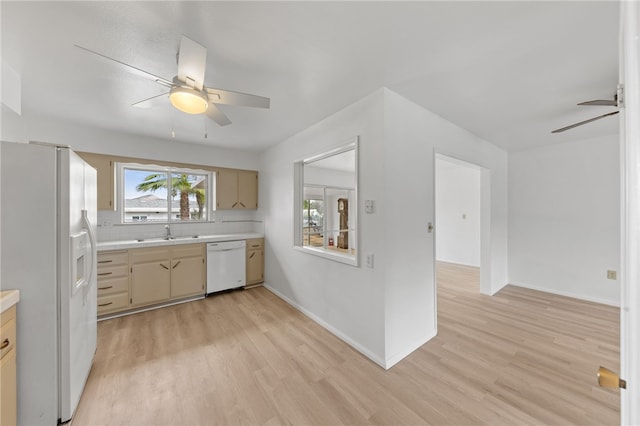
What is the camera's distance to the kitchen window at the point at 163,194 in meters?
3.64

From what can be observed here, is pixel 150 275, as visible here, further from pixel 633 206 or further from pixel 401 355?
pixel 633 206

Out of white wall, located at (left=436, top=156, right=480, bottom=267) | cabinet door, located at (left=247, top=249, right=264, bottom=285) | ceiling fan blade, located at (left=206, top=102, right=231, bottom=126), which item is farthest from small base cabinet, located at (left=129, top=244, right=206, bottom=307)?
white wall, located at (left=436, top=156, right=480, bottom=267)

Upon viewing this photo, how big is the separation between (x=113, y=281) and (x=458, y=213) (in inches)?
272

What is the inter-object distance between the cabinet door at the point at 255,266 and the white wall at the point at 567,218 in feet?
14.8

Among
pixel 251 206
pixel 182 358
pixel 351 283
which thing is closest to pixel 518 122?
pixel 351 283

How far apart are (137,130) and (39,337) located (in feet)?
9.20

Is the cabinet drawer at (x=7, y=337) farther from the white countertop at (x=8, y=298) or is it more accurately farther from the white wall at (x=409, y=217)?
the white wall at (x=409, y=217)

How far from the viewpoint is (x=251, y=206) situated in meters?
4.51

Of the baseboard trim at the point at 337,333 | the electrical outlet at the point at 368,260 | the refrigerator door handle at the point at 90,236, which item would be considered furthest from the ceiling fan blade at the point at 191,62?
the baseboard trim at the point at 337,333

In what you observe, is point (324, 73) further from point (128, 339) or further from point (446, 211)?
point (446, 211)

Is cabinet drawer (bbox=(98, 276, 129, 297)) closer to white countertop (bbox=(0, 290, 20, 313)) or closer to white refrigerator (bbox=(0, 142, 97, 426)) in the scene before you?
white refrigerator (bbox=(0, 142, 97, 426))

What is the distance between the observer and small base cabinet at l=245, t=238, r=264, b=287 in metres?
4.12

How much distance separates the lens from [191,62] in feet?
4.71

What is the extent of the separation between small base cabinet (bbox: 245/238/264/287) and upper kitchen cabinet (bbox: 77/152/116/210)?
2.00 metres
